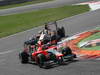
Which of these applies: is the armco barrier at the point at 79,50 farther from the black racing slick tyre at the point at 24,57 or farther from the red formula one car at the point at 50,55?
the black racing slick tyre at the point at 24,57

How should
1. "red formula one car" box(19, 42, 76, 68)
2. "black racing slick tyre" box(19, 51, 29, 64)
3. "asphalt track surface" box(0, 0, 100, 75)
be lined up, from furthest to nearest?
1. "black racing slick tyre" box(19, 51, 29, 64)
2. "red formula one car" box(19, 42, 76, 68)
3. "asphalt track surface" box(0, 0, 100, 75)

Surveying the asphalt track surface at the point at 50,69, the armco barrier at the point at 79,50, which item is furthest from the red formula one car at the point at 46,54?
the armco barrier at the point at 79,50

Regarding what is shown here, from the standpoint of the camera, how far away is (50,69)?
15.3 m

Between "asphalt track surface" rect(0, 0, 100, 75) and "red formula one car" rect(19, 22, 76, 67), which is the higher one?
"red formula one car" rect(19, 22, 76, 67)

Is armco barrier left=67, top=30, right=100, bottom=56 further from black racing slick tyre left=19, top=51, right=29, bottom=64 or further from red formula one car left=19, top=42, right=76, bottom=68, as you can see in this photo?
black racing slick tyre left=19, top=51, right=29, bottom=64

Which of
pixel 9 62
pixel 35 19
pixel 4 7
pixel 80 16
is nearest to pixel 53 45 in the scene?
pixel 9 62

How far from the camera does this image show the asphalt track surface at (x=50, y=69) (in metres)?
14.2

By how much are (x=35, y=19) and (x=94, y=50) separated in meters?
18.8

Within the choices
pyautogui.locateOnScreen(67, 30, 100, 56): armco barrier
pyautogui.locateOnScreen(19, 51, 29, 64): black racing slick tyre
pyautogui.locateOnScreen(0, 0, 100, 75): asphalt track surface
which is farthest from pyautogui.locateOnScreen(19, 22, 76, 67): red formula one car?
pyautogui.locateOnScreen(67, 30, 100, 56): armco barrier

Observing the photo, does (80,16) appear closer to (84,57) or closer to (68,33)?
(68,33)

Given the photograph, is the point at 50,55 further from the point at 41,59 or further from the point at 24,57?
the point at 24,57

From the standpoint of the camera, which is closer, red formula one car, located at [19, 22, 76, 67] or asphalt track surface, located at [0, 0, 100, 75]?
asphalt track surface, located at [0, 0, 100, 75]

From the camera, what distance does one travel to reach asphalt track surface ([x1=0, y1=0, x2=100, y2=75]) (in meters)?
Result: 14.2

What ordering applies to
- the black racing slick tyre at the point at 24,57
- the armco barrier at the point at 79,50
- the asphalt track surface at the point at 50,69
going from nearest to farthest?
the asphalt track surface at the point at 50,69 < the armco barrier at the point at 79,50 < the black racing slick tyre at the point at 24,57
